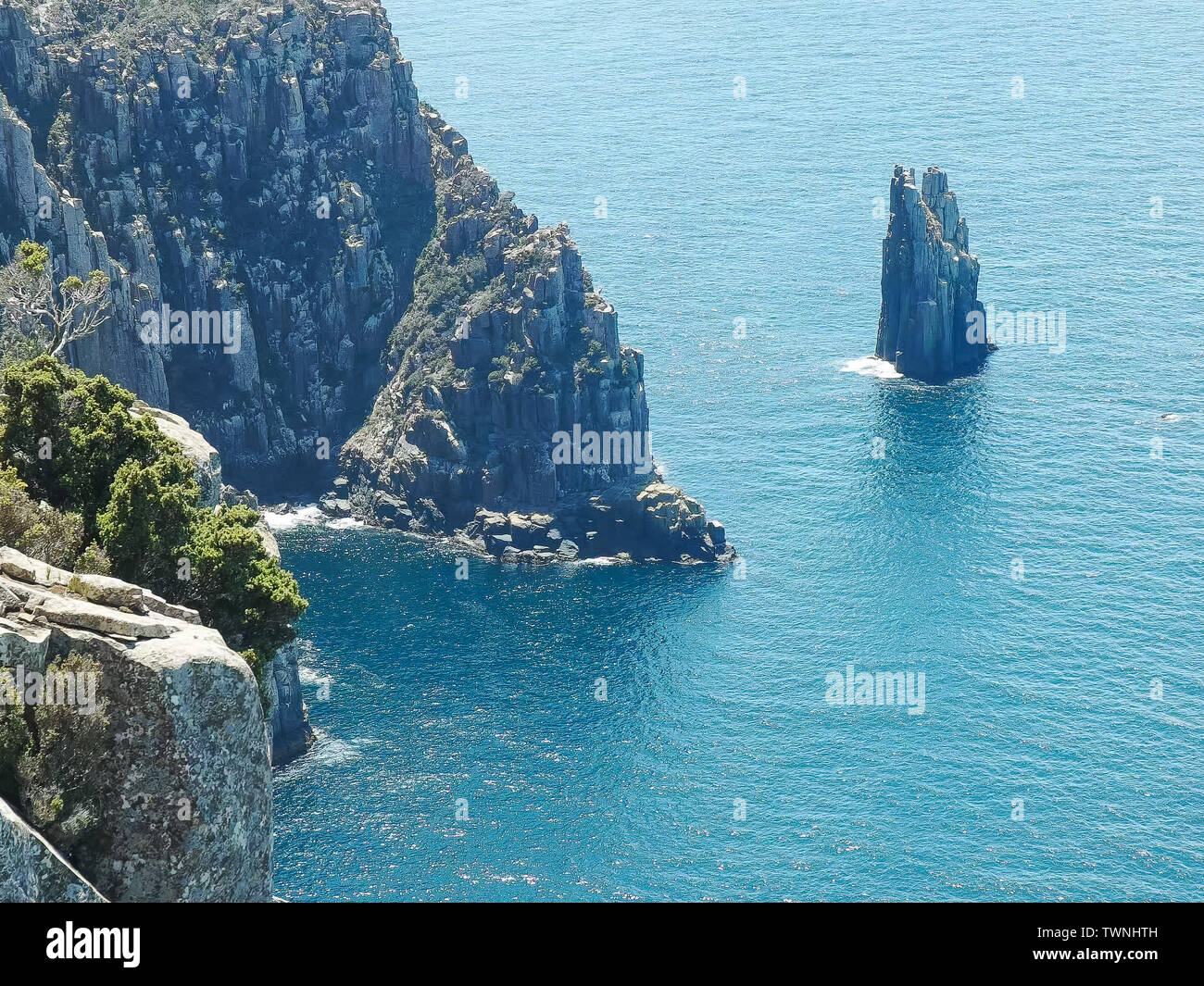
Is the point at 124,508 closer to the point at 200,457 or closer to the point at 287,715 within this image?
the point at 200,457

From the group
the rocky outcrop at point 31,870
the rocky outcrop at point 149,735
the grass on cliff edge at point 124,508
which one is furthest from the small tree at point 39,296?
the rocky outcrop at point 31,870

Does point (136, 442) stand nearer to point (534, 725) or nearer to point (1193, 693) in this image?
point (534, 725)

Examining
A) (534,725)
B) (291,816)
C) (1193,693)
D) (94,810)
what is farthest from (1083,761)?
(94,810)

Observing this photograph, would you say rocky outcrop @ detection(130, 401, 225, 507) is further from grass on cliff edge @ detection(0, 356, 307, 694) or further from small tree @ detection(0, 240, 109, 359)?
grass on cliff edge @ detection(0, 356, 307, 694)

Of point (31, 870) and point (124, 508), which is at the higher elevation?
point (124, 508)

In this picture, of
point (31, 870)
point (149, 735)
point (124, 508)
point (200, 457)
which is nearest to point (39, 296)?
point (200, 457)

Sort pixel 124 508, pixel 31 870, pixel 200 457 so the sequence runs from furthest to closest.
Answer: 1. pixel 200 457
2. pixel 124 508
3. pixel 31 870

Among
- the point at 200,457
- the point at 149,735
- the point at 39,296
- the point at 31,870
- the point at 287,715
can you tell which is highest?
the point at 39,296

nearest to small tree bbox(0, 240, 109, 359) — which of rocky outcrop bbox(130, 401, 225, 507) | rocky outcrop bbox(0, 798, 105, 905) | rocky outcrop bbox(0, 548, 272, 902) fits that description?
rocky outcrop bbox(130, 401, 225, 507)
